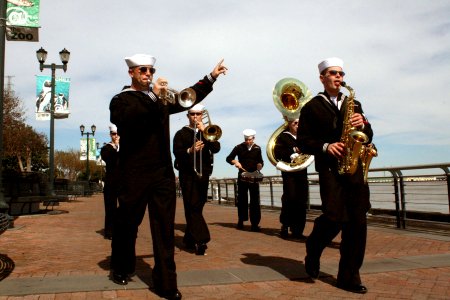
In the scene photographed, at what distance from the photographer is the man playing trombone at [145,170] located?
4.01 m

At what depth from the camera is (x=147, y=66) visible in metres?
4.29

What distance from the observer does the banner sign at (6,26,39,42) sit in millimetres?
9469

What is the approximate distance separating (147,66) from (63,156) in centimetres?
7376

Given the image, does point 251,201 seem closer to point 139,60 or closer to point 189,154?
point 189,154

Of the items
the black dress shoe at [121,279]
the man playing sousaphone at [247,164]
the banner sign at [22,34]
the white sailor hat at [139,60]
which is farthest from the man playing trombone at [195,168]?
the banner sign at [22,34]

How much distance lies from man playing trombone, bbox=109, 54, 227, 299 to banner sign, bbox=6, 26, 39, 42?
631 centimetres

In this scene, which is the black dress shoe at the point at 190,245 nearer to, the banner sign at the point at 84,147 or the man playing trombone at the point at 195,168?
the man playing trombone at the point at 195,168

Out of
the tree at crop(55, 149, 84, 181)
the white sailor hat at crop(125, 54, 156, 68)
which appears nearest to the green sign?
the white sailor hat at crop(125, 54, 156, 68)

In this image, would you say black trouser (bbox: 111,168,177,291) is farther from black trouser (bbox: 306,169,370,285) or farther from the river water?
the river water

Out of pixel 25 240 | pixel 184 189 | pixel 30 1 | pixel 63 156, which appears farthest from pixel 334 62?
pixel 63 156

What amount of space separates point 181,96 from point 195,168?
1.84 m

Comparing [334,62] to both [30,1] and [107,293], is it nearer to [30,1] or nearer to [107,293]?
[107,293]

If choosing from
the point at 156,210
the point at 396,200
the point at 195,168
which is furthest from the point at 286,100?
the point at 156,210

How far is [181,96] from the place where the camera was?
4.24m
